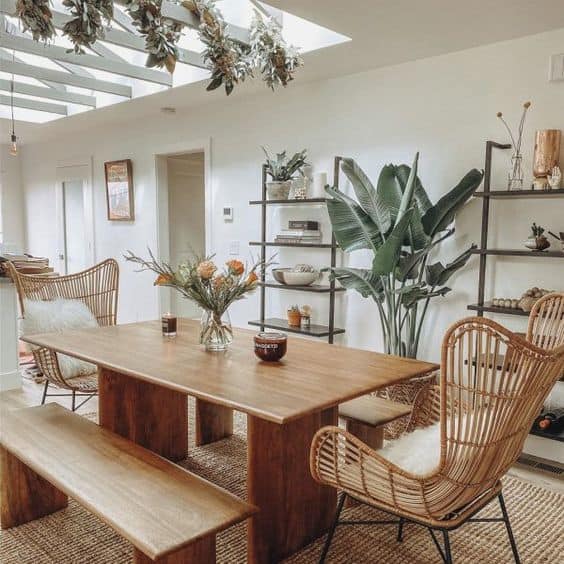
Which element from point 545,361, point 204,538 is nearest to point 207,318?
Answer: point 204,538

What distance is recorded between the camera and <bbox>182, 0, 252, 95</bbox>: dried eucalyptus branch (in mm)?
2355

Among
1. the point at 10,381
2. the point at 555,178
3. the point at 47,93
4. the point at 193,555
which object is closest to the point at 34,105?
the point at 47,93

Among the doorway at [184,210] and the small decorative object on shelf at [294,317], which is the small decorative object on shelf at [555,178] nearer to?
the small decorative object on shelf at [294,317]

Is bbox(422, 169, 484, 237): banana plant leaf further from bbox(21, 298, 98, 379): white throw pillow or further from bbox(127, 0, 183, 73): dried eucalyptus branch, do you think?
bbox(21, 298, 98, 379): white throw pillow

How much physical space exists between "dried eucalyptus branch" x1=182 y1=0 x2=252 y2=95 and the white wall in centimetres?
140

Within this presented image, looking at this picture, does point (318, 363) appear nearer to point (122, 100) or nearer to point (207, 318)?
point (207, 318)

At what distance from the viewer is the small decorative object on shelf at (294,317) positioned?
4137 mm

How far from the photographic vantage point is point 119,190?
5.89 meters

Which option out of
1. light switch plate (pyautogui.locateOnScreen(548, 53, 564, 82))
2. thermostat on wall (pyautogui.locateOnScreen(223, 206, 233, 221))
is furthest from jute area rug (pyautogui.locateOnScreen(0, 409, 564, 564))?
thermostat on wall (pyautogui.locateOnScreen(223, 206, 233, 221))

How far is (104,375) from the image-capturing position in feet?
8.72

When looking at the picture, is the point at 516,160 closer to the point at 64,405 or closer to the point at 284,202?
the point at 284,202

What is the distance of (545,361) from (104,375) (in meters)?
1.98

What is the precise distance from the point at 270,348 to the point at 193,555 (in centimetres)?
86

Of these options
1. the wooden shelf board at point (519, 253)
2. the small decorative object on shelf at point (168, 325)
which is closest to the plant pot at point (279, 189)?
the wooden shelf board at point (519, 253)
